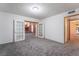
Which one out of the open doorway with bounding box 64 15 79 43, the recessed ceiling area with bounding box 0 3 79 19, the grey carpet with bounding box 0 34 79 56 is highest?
the recessed ceiling area with bounding box 0 3 79 19

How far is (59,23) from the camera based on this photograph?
4945 millimetres

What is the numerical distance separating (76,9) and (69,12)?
1.27 feet

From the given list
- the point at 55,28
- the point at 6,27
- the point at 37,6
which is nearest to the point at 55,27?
the point at 55,28

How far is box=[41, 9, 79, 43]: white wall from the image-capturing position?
474 cm

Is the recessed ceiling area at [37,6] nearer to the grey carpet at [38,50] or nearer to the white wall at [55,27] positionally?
the white wall at [55,27]

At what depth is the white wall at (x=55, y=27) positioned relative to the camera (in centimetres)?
474

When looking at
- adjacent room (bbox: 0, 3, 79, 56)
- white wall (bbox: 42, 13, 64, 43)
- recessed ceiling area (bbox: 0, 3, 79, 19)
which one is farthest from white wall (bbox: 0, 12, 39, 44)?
white wall (bbox: 42, 13, 64, 43)

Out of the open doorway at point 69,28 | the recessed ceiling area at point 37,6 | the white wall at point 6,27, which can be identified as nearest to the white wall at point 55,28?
the open doorway at point 69,28

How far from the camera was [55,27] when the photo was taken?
214 inches

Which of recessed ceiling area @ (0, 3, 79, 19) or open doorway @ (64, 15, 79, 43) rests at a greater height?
recessed ceiling area @ (0, 3, 79, 19)

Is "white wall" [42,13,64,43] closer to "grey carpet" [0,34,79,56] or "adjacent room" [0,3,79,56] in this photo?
"adjacent room" [0,3,79,56]

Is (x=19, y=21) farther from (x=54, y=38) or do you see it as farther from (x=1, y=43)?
(x=54, y=38)

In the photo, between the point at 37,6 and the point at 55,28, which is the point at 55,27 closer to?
the point at 55,28

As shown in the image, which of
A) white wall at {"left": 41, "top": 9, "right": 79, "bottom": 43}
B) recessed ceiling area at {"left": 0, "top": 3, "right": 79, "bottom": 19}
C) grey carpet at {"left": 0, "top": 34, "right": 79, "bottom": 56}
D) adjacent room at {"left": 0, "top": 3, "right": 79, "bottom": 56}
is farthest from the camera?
white wall at {"left": 41, "top": 9, "right": 79, "bottom": 43}
